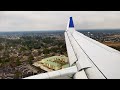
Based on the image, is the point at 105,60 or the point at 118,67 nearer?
the point at 118,67

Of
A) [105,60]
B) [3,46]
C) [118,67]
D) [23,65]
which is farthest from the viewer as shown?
[3,46]

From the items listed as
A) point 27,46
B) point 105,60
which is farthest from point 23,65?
point 105,60
